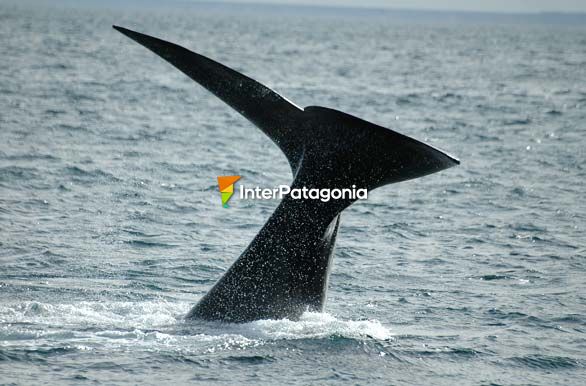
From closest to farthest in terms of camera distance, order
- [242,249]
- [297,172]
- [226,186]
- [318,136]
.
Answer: [318,136] → [297,172] → [242,249] → [226,186]

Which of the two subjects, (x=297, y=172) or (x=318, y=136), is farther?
(x=297, y=172)

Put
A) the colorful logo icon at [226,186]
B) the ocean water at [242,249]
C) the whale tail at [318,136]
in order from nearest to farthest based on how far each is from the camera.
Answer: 1. the whale tail at [318,136]
2. the ocean water at [242,249]
3. the colorful logo icon at [226,186]

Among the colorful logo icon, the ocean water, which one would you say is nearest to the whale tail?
the ocean water

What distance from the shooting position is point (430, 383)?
8969mm

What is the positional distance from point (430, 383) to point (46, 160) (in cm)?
1303

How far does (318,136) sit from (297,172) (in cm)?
38

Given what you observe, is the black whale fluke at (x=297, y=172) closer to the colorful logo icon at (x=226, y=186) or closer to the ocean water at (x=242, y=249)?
the ocean water at (x=242, y=249)

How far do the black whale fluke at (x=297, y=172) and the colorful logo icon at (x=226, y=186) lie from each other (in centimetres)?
840

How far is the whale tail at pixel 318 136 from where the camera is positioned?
8.09 metres

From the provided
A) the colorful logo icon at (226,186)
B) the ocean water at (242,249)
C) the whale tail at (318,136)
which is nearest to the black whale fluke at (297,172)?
the whale tail at (318,136)

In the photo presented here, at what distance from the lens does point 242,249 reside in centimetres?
1413

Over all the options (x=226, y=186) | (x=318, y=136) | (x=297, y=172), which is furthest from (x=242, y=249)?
(x=318, y=136)

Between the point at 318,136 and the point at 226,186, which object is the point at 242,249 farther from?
the point at 318,136

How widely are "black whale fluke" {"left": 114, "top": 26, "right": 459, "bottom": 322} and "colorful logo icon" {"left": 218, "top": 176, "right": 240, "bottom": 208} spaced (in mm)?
8402
